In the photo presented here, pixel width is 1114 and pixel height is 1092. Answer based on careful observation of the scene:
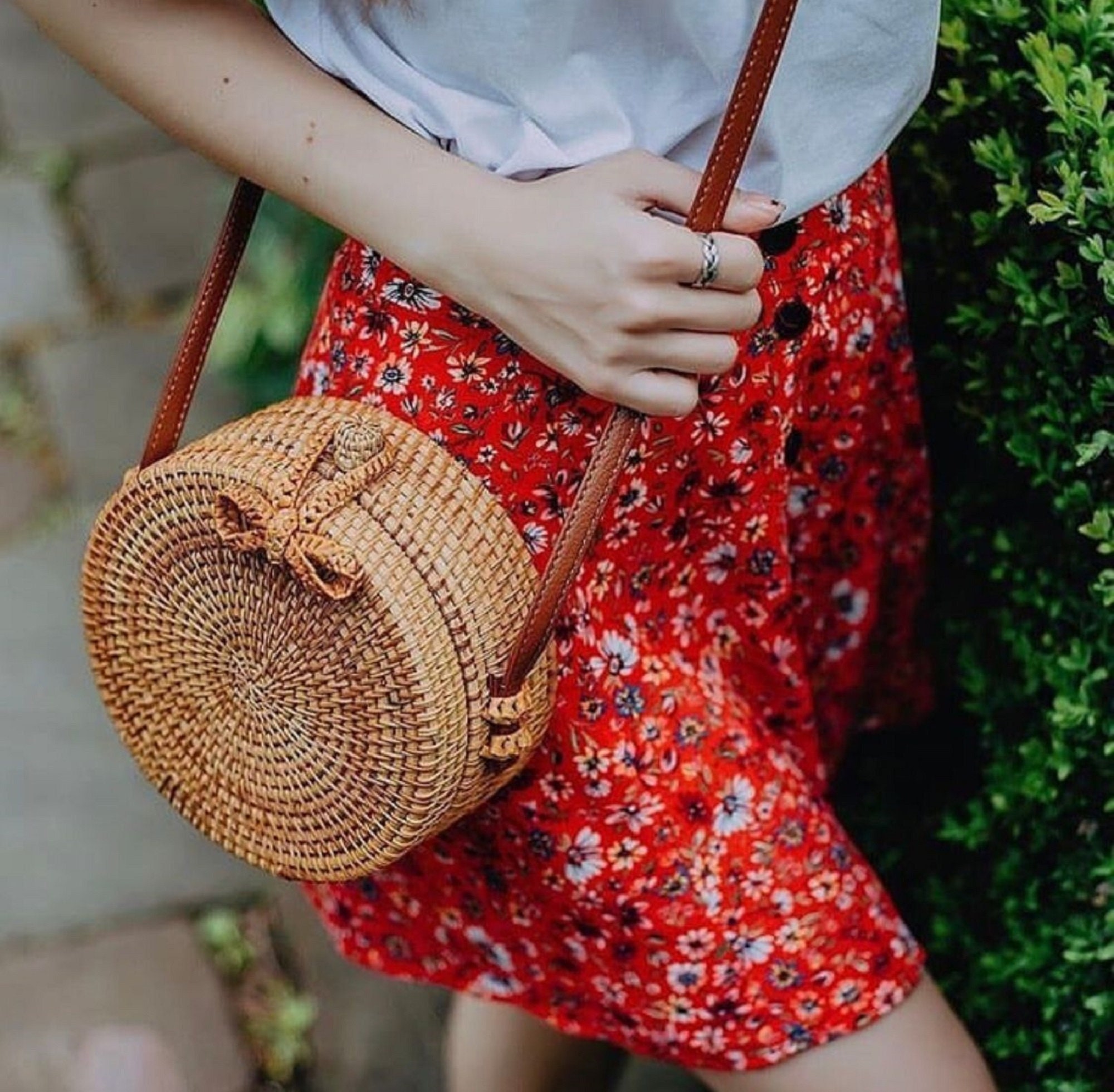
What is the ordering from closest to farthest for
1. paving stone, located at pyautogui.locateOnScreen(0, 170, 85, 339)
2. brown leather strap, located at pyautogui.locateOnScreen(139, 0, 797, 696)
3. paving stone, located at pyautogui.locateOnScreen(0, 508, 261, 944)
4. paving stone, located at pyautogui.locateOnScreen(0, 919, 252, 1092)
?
brown leather strap, located at pyautogui.locateOnScreen(139, 0, 797, 696)
paving stone, located at pyautogui.locateOnScreen(0, 919, 252, 1092)
paving stone, located at pyautogui.locateOnScreen(0, 508, 261, 944)
paving stone, located at pyautogui.locateOnScreen(0, 170, 85, 339)

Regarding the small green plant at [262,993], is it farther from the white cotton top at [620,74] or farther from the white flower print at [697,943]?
the white cotton top at [620,74]

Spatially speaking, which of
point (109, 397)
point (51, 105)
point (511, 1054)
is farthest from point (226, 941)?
point (51, 105)

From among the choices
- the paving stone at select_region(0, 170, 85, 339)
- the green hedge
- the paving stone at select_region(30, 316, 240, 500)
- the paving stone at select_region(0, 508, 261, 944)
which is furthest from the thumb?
the paving stone at select_region(0, 170, 85, 339)

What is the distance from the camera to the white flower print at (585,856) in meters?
1.28

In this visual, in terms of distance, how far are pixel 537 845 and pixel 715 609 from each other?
10.0 inches

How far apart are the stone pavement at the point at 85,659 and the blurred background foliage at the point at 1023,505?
767 millimetres

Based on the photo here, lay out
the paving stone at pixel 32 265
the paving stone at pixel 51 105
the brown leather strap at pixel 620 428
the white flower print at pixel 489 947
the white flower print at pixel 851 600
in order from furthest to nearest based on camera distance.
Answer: the paving stone at pixel 51 105 → the paving stone at pixel 32 265 → the white flower print at pixel 851 600 → the white flower print at pixel 489 947 → the brown leather strap at pixel 620 428

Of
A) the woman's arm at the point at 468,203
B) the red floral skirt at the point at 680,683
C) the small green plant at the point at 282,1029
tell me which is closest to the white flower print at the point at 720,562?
the red floral skirt at the point at 680,683

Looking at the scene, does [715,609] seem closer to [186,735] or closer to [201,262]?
[186,735]

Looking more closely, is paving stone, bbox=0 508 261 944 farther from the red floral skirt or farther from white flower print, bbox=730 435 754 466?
white flower print, bbox=730 435 754 466

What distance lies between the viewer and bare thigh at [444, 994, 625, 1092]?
178 centimetres

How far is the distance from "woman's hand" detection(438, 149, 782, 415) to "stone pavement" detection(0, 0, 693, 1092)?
4.60ft

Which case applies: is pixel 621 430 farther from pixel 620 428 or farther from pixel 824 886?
pixel 824 886

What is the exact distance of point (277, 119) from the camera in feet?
3.88
